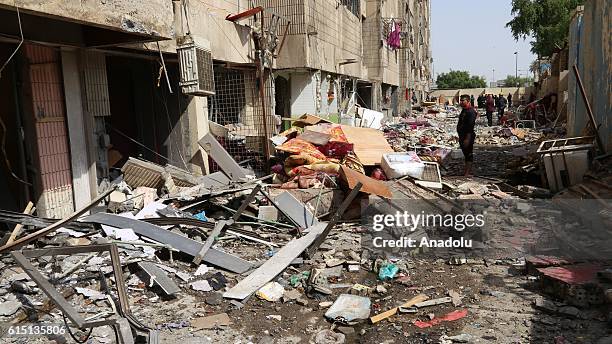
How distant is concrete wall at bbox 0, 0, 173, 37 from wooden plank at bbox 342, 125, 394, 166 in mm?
4164

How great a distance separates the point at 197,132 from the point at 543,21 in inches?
1318

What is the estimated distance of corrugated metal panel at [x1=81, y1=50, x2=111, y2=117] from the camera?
706cm

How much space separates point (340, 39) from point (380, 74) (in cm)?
774

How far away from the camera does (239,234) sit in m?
6.30

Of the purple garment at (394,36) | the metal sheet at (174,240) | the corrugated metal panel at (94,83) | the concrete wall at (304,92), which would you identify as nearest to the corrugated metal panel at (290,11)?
the concrete wall at (304,92)

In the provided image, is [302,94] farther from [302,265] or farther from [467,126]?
[302,265]

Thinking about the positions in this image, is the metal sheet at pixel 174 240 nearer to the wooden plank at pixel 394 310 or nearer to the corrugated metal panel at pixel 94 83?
the wooden plank at pixel 394 310

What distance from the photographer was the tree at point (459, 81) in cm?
8612

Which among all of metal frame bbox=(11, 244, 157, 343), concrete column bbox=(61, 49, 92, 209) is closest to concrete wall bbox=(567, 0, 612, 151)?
metal frame bbox=(11, 244, 157, 343)

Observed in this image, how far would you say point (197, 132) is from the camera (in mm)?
9383

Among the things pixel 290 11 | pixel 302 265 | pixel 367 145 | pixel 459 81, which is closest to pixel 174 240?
pixel 302 265

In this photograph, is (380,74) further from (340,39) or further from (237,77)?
(237,77)

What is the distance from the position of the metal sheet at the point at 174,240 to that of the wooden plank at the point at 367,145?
4150mm

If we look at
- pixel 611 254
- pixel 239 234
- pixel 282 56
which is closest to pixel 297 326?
pixel 239 234
